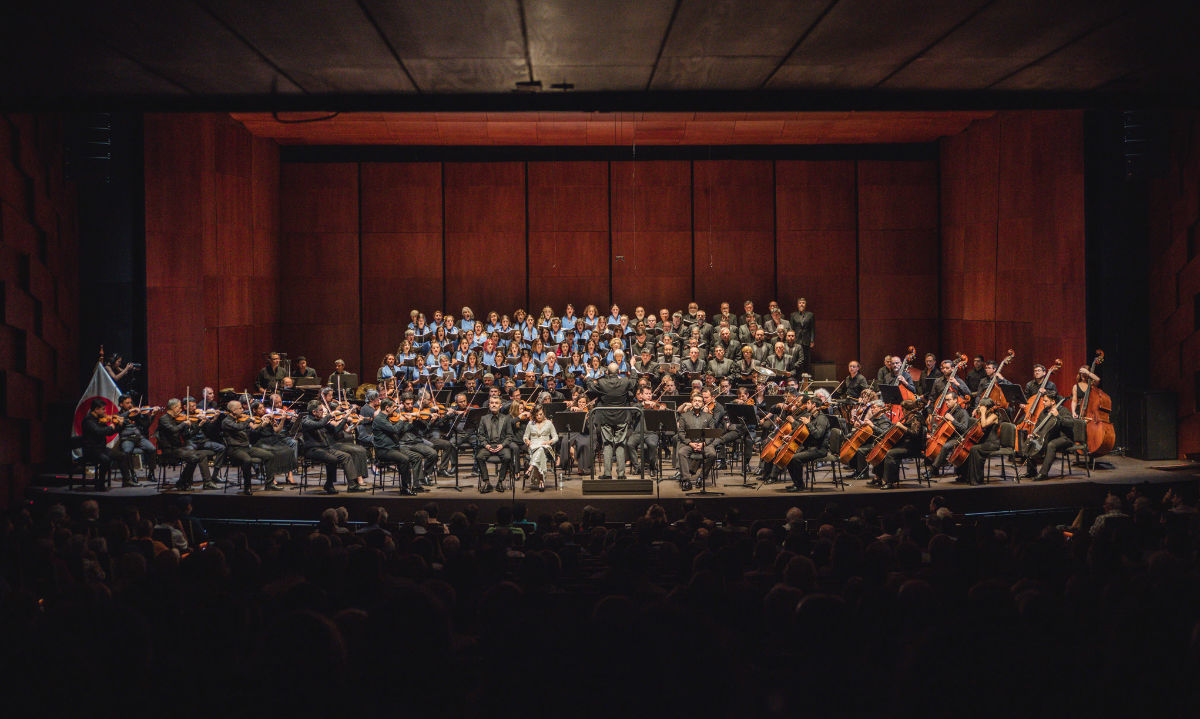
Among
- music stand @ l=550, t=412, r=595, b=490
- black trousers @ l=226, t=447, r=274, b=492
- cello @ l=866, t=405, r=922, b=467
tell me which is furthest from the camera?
cello @ l=866, t=405, r=922, b=467

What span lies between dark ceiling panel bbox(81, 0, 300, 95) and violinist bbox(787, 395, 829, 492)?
687cm

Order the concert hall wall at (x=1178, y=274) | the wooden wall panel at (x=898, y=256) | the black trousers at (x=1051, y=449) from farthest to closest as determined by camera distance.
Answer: the wooden wall panel at (x=898, y=256) < the concert hall wall at (x=1178, y=274) < the black trousers at (x=1051, y=449)

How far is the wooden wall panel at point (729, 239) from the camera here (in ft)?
62.7

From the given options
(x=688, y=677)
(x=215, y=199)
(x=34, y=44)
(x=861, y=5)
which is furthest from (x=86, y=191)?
(x=688, y=677)

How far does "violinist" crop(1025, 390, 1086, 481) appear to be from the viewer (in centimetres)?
1115

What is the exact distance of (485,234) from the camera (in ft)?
62.6

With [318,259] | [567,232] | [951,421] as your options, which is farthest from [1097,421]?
[318,259]

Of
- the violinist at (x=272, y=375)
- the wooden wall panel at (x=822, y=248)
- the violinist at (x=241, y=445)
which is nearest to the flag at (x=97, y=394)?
the violinist at (x=241, y=445)

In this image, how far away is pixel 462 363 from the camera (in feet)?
50.6

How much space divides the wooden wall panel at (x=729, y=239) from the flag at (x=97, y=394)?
10.7 meters

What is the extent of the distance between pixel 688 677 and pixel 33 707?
64.3 inches

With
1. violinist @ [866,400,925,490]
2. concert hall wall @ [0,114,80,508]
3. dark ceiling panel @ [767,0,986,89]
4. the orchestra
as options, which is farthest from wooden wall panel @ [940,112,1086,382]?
concert hall wall @ [0,114,80,508]

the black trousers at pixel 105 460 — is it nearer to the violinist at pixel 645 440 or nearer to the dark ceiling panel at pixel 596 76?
the violinist at pixel 645 440

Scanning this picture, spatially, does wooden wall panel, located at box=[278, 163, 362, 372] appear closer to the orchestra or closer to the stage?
the orchestra
